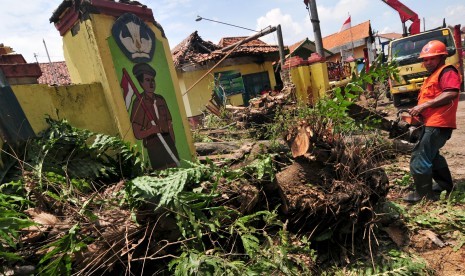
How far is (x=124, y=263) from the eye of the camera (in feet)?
6.35

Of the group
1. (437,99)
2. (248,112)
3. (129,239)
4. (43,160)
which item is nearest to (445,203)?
(437,99)

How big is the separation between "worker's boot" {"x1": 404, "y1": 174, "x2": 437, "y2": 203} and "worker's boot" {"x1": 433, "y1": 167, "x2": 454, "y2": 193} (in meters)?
0.26

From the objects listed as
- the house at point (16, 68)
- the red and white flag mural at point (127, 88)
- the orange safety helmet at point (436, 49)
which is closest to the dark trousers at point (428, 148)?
the orange safety helmet at point (436, 49)

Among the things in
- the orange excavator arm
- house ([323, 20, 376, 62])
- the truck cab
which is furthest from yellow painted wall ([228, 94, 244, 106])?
house ([323, 20, 376, 62])

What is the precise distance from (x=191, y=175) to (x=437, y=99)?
283 centimetres

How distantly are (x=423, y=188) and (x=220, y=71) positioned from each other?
11.0m

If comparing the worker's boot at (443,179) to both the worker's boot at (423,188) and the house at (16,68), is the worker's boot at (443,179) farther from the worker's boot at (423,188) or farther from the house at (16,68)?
the house at (16,68)

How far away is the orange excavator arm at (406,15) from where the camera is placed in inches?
481

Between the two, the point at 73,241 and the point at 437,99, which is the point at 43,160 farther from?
the point at 437,99

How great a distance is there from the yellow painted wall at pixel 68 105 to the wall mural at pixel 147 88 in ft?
1.13

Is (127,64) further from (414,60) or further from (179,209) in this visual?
(414,60)

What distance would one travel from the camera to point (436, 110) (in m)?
3.24

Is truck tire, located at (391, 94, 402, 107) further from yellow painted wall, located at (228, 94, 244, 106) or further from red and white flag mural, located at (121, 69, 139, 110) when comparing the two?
red and white flag mural, located at (121, 69, 139, 110)

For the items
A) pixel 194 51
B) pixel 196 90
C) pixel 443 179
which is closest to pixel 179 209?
pixel 443 179
